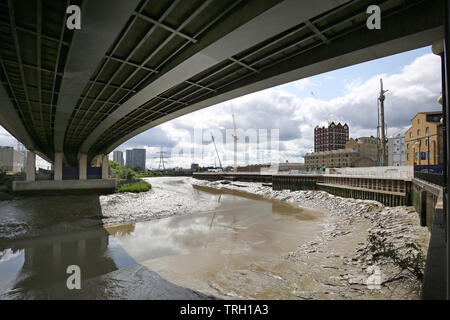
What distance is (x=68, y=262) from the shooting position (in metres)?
10.3

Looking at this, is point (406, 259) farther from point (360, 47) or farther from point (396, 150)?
point (396, 150)

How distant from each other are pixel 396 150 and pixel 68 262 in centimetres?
9006

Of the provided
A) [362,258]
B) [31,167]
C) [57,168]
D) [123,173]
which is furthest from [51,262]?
[123,173]

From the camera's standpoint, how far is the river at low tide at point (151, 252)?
7.70m

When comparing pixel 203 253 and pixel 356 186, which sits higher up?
pixel 356 186

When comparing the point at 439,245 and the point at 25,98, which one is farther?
the point at 25,98

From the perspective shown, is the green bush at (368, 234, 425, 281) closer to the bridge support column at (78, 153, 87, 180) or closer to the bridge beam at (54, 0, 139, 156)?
the bridge beam at (54, 0, 139, 156)

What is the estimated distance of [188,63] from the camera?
29.5ft

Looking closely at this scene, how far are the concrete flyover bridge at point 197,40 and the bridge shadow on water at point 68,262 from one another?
340 inches

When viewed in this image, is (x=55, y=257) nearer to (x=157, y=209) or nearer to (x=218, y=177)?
(x=157, y=209)

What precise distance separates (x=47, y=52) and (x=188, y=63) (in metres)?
6.19

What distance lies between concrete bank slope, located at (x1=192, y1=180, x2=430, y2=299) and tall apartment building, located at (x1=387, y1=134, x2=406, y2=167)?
220 ft

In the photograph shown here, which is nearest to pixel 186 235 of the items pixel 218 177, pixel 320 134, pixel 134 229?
pixel 134 229
